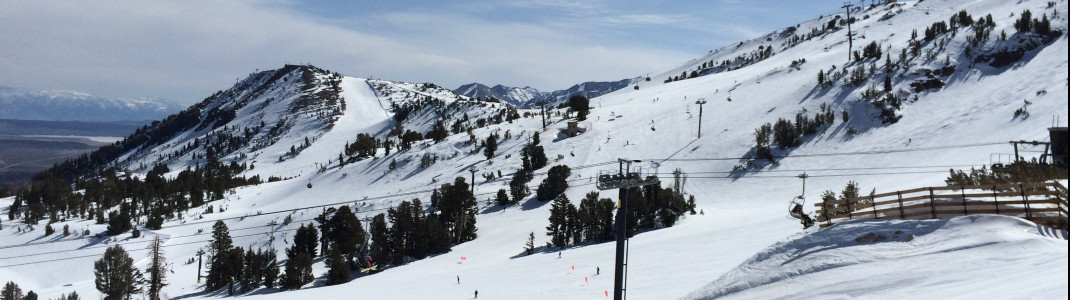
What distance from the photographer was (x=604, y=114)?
94.4 meters

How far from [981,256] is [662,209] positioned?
3656cm

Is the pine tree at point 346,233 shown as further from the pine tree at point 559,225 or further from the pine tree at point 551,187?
→ the pine tree at point 559,225

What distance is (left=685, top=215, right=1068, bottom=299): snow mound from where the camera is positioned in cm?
1475

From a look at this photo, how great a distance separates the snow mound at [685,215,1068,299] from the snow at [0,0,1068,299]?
0.25 ft

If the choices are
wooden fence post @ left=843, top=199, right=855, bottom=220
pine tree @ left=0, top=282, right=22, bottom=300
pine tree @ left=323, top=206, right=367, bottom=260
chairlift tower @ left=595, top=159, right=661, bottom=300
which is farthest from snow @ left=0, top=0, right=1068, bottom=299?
pine tree @ left=0, top=282, right=22, bottom=300

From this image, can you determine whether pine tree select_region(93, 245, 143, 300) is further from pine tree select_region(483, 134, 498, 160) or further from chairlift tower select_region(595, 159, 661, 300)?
chairlift tower select_region(595, 159, 661, 300)

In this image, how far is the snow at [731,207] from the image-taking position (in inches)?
709

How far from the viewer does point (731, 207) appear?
52344 millimetres

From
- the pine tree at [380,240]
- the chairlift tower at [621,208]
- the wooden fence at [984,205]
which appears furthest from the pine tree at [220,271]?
the wooden fence at [984,205]

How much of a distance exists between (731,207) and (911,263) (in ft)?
116

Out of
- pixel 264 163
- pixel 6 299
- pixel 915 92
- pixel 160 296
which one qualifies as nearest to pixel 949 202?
pixel 915 92

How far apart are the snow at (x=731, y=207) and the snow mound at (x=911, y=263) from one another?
75 mm

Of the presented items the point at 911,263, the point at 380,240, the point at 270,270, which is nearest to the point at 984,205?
the point at 911,263

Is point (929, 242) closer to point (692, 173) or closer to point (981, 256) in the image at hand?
point (981, 256)
